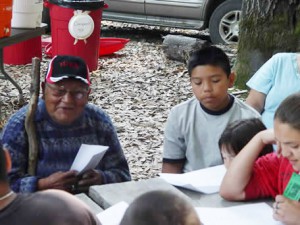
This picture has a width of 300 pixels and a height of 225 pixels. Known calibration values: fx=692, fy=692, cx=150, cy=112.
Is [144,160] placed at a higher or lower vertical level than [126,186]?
lower

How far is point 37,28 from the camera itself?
7023 mm

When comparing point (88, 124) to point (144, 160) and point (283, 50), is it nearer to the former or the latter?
point (144, 160)

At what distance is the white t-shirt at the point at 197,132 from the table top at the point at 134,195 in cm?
62

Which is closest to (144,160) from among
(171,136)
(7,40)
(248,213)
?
(7,40)

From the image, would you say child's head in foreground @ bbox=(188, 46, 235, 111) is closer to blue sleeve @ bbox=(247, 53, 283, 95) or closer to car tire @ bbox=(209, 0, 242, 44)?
blue sleeve @ bbox=(247, 53, 283, 95)

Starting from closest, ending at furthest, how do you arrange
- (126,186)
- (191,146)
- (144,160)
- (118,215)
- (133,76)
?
(118,215) → (126,186) → (191,146) → (144,160) → (133,76)

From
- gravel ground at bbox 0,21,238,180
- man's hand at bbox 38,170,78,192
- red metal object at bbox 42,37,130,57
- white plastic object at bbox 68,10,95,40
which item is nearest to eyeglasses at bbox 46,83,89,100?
man's hand at bbox 38,170,78,192

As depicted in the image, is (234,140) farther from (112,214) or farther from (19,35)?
(19,35)

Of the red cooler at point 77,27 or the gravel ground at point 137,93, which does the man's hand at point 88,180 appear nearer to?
the gravel ground at point 137,93

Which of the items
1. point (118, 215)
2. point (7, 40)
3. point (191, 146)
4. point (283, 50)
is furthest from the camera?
point (283, 50)

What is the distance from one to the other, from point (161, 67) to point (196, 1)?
78.5 inches

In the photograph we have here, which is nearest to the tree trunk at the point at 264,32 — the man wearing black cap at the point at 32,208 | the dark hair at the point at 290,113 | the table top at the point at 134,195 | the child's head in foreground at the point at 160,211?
the table top at the point at 134,195

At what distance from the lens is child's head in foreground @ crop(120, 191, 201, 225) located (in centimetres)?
152

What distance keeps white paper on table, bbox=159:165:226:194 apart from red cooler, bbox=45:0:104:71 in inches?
213
